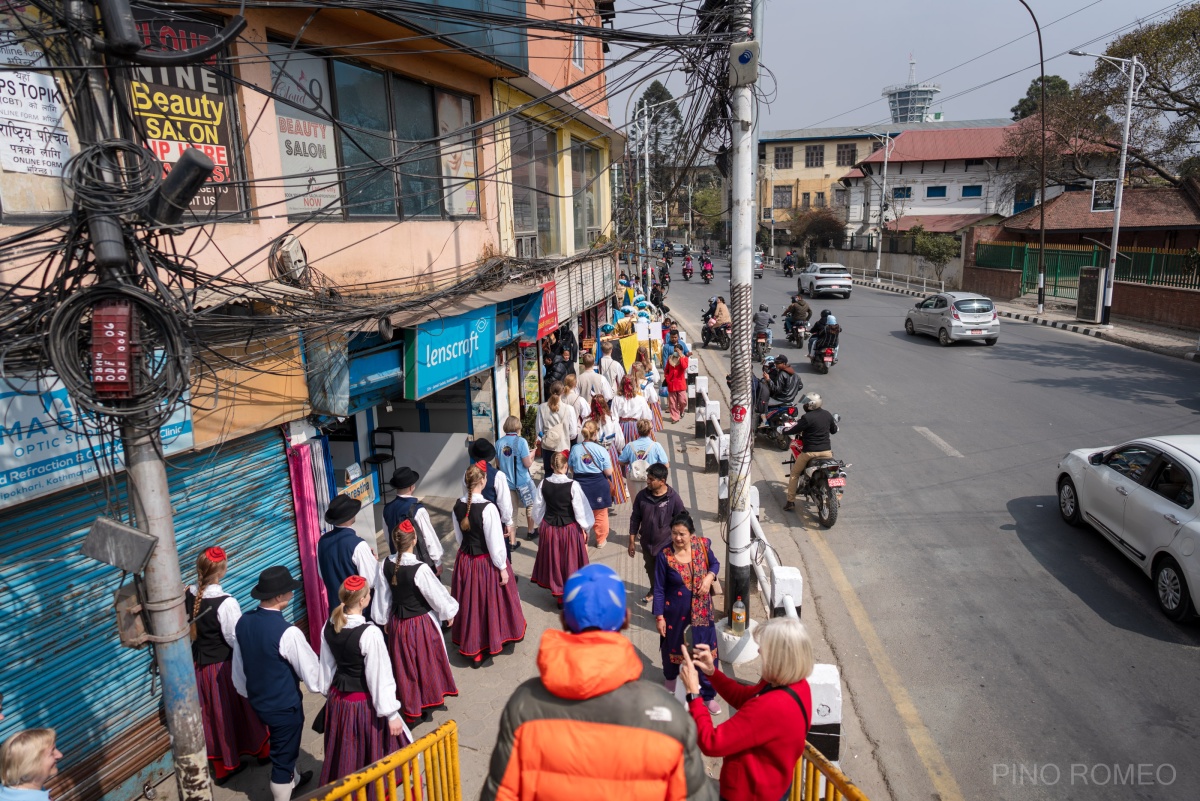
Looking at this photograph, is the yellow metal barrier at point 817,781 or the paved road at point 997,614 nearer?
the yellow metal barrier at point 817,781

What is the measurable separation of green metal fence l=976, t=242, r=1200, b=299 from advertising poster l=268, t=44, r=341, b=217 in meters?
24.7

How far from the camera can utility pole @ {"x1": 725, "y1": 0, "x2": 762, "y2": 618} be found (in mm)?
5930

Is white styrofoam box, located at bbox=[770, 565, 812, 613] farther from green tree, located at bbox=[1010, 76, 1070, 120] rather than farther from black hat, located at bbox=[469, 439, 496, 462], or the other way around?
green tree, located at bbox=[1010, 76, 1070, 120]

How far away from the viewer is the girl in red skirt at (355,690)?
421 cm

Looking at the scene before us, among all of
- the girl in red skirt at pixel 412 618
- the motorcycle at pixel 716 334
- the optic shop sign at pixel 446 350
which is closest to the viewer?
the girl in red skirt at pixel 412 618

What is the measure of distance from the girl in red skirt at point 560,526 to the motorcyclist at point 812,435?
350 cm

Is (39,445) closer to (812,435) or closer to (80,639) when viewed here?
(80,639)

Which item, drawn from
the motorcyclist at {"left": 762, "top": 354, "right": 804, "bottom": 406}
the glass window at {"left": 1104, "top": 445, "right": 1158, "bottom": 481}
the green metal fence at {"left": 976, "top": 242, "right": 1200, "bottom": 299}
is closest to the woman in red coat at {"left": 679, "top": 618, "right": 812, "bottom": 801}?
the glass window at {"left": 1104, "top": 445, "right": 1158, "bottom": 481}

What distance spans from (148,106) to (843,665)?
7.07 m

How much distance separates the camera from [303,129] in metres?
7.21

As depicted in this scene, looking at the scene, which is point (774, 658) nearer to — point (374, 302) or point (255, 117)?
point (374, 302)

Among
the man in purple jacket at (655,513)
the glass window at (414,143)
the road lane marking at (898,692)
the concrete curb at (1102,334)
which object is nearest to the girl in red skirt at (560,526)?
the man in purple jacket at (655,513)

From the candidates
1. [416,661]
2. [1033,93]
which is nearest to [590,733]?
[416,661]

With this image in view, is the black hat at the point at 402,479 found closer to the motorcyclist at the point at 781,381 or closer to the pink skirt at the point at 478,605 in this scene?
the pink skirt at the point at 478,605
